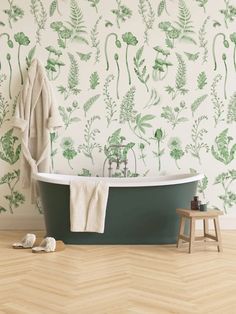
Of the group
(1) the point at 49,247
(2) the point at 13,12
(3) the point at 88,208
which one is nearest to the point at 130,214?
(3) the point at 88,208

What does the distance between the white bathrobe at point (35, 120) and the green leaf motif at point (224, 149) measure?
1623 mm

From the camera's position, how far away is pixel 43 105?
15.8 ft

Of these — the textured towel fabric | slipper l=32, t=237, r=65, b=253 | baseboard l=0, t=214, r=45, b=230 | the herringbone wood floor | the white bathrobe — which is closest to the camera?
the herringbone wood floor

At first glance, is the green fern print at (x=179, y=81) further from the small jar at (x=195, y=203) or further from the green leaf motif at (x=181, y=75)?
the small jar at (x=195, y=203)

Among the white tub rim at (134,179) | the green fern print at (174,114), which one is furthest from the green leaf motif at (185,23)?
the white tub rim at (134,179)

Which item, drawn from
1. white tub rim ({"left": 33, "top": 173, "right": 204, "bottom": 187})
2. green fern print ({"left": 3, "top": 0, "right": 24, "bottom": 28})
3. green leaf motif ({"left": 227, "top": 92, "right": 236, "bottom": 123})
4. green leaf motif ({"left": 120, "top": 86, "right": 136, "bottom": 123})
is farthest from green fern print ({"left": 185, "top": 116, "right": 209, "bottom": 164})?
green fern print ({"left": 3, "top": 0, "right": 24, "bottom": 28})

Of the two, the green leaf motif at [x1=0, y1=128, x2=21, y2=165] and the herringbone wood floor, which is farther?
the green leaf motif at [x1=0, y1=128, x2=21, y2=165]

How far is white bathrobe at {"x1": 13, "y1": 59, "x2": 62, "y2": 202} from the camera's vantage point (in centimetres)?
475

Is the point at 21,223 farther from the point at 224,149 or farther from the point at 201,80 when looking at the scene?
the point at 201,80

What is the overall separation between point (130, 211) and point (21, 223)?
1.37m

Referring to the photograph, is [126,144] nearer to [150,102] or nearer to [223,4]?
[150,102]

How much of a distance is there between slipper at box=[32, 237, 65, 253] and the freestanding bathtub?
253 mm

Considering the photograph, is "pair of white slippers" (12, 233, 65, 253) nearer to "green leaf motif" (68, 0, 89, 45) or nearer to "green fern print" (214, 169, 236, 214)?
"green fern print" (214, 169, 236, 214)

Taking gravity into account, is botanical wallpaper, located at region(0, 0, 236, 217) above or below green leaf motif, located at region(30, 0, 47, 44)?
below
